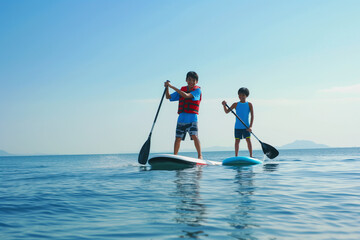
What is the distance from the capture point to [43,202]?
422 cm

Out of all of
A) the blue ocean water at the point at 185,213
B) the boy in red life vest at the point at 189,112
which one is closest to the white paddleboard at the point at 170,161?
the boy in red life vest at the point at 189,112

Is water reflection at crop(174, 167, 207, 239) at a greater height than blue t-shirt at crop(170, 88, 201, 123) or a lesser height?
lesser

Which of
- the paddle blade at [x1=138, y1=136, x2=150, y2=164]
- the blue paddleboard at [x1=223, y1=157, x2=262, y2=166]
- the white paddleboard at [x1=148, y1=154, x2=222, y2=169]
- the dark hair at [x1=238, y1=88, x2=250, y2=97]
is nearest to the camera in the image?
the white paddleboard at [x1=148, y1=154, x2=222, y2=169]

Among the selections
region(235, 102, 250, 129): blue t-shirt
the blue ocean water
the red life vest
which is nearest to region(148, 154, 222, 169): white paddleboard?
the red life vest

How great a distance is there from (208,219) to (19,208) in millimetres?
2475

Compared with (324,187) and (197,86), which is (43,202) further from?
(197,86)

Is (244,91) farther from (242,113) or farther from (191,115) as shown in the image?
(191,115)

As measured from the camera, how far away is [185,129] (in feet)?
29.1

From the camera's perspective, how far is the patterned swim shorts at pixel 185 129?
8836 mm

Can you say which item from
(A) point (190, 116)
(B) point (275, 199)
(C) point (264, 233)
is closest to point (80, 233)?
(C) point (264, 233)

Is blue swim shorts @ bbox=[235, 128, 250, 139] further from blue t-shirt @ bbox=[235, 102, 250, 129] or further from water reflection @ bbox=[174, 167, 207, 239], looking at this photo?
water reflection @ bbox=[174, 167, 207, 239]

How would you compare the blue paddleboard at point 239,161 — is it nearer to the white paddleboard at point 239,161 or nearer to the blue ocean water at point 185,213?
the white paddleboard at point 239,161

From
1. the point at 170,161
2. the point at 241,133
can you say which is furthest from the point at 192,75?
the point at 241,133

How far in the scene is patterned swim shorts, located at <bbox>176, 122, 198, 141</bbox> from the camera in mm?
8836
